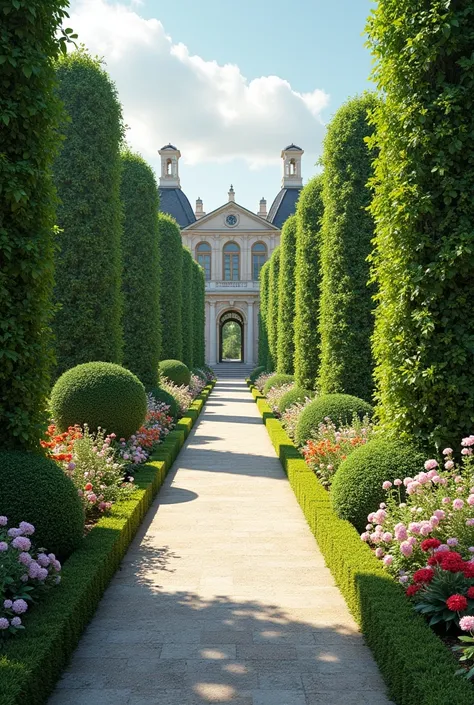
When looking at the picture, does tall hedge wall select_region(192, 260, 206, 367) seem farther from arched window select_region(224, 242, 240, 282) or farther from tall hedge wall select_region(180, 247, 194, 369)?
arched window select_region(224, 242, 240, 282)

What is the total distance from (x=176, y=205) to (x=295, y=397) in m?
46.7

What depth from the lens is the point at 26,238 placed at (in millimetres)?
5852

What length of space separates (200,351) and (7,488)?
29.6 m

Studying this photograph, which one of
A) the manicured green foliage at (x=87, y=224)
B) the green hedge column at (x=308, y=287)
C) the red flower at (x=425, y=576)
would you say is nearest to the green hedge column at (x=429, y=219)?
the red flower at (x=425, y=576)

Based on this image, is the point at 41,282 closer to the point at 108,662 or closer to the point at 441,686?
the point at 108,662

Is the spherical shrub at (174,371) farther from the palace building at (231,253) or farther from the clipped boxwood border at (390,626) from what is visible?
the palace building at (231,253)

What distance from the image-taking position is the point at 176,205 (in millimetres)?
59375

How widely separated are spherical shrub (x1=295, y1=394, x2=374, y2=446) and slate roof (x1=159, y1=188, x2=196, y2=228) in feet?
162

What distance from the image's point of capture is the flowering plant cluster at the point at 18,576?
4043mm

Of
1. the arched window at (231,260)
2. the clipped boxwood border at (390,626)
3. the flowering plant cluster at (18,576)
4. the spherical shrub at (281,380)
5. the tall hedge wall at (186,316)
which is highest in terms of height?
the arched window at (231,260)

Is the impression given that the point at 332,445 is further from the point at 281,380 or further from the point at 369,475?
the point at 281,380

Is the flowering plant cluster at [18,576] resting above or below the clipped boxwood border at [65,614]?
above

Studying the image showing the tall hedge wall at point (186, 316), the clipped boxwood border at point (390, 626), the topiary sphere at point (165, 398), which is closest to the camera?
the clipped boxwood border at point (390, 626)

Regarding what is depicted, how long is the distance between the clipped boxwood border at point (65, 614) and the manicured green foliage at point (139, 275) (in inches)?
341
